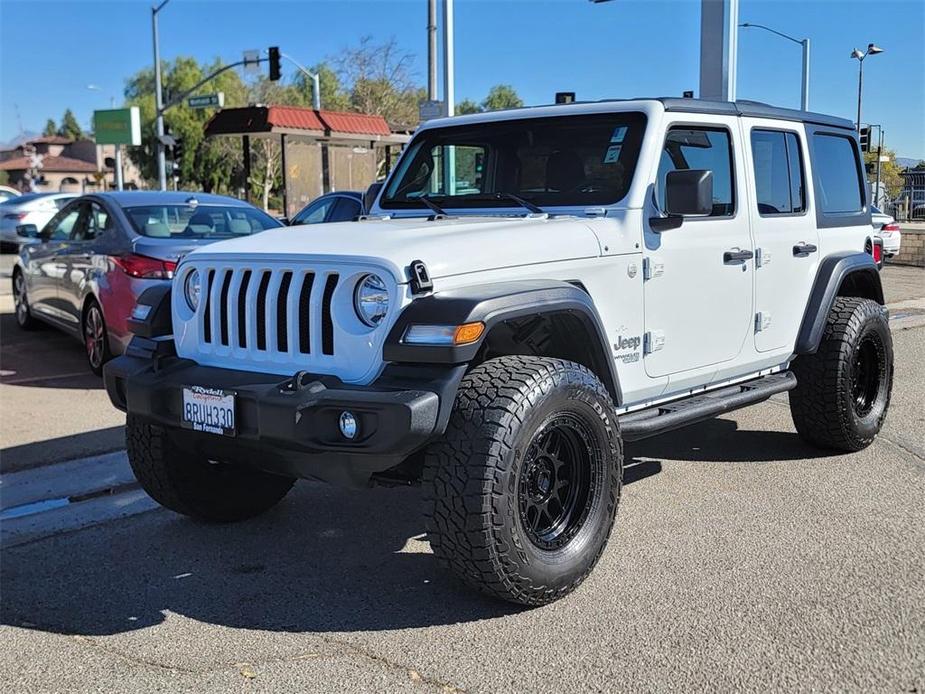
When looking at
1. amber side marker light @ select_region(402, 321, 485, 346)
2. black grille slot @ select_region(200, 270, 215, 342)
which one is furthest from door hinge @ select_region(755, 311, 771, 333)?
black grille slot @ select_region(200, 270, 215, 342)

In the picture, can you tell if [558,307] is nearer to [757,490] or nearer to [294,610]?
[294,610]

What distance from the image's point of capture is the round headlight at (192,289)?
4.12 metres

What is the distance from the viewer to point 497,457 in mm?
3352

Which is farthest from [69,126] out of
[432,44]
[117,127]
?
[432,44]

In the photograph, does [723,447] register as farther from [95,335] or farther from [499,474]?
[95,335]

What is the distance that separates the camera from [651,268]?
14.4 feet

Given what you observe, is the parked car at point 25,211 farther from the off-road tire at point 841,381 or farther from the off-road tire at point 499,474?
the off-road tire at point 499,474

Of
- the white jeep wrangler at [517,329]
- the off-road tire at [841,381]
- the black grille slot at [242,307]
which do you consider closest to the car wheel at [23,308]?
the white jeep wrangler at [517,329]

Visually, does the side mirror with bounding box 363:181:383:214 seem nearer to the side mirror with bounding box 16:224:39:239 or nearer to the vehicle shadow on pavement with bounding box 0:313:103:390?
the vehicle shadow on pavement with bounding box 0:313:103:390

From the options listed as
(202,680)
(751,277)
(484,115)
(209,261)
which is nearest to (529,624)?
(202,680)

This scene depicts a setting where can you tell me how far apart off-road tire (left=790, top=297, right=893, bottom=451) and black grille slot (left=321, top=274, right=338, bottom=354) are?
3189 mm

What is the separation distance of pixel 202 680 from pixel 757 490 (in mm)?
3161

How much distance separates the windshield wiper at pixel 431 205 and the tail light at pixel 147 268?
3.11 metres

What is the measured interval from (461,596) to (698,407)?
156cm
